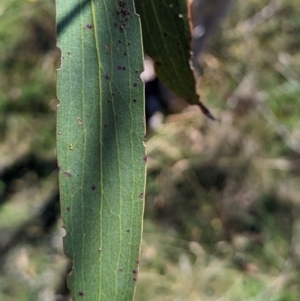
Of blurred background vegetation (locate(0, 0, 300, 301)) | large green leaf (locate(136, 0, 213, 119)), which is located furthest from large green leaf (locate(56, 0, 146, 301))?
blurred background vegetation (locate(0, 0, 300, 301))

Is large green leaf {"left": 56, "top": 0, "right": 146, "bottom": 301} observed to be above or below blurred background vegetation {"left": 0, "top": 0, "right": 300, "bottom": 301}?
above

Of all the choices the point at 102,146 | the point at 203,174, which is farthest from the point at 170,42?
the point at 203,174

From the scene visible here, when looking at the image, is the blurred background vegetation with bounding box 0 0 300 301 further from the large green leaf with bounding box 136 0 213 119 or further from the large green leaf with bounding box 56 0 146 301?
the large green leaf with bounding box 56 0 146 301

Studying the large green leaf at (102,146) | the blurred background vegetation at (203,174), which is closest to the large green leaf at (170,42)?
the large green leaf at (102,146)

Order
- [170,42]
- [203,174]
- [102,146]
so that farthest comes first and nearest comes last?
[203,174]
[170,42]
[102,146]

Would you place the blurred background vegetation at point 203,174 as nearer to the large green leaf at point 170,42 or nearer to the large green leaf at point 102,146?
the large green leaf at point 170,42

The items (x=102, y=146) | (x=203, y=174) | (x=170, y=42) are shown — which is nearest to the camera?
(x=102, y=146)

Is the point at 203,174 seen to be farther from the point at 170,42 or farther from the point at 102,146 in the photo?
the point at 102,146
